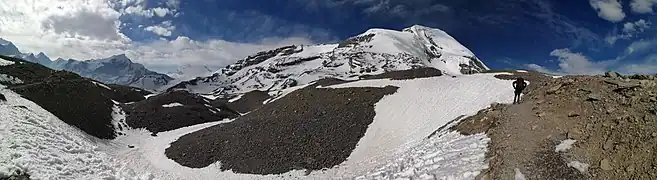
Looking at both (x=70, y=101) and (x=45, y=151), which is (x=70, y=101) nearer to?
(x=70, y=101)

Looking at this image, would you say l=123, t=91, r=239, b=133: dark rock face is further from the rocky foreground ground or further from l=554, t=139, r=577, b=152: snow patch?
l=554, t=139, r=577, b=152: snow patch

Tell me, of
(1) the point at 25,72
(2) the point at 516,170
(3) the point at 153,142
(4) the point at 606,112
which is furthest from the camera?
(1) the point at 25,72

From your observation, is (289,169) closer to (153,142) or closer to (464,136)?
(464,136)

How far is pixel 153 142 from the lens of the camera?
4250 cm

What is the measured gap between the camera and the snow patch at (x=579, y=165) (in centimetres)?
Result: 1530

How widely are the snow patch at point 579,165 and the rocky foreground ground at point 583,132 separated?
32 mm

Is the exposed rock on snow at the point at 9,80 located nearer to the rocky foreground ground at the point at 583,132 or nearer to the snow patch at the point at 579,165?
the rocky foreground ground at the point at 583,132

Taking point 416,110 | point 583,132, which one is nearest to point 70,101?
point 416,110

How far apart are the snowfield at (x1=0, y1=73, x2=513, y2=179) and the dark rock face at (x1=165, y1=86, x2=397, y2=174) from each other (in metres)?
0.96

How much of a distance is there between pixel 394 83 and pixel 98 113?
32256 mm

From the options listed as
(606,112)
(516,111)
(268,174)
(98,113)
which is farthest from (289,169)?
(98,113)

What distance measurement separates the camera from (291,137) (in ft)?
111

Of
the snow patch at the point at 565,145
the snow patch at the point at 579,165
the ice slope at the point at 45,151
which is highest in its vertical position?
the snow patch at the point at 565,145

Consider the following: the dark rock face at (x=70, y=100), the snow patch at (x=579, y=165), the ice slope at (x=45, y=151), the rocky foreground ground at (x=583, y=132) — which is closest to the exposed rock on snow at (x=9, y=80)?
the dark rock face at (x=70, y=100)
